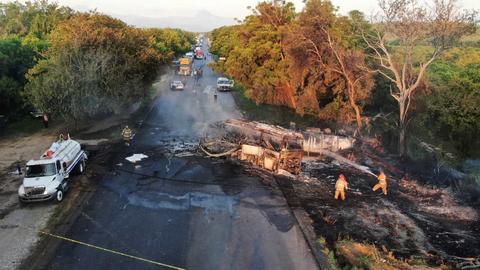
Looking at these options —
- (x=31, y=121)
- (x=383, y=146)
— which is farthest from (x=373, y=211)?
(x=31, y=121)

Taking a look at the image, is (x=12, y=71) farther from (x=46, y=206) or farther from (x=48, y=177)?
(x=46, y=206)

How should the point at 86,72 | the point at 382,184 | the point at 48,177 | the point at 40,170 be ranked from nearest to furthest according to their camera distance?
the point at 48,177 < the point at 40,170 < the point at 382,184 < the point at 86,72

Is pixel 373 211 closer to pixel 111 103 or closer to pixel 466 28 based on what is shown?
pixel 466 28

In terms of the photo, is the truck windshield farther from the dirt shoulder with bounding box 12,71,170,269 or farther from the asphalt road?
the asphalt road

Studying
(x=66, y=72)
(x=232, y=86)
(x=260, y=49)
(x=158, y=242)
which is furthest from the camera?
(x=232, y=86)

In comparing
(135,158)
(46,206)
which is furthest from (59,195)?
(135,158)
